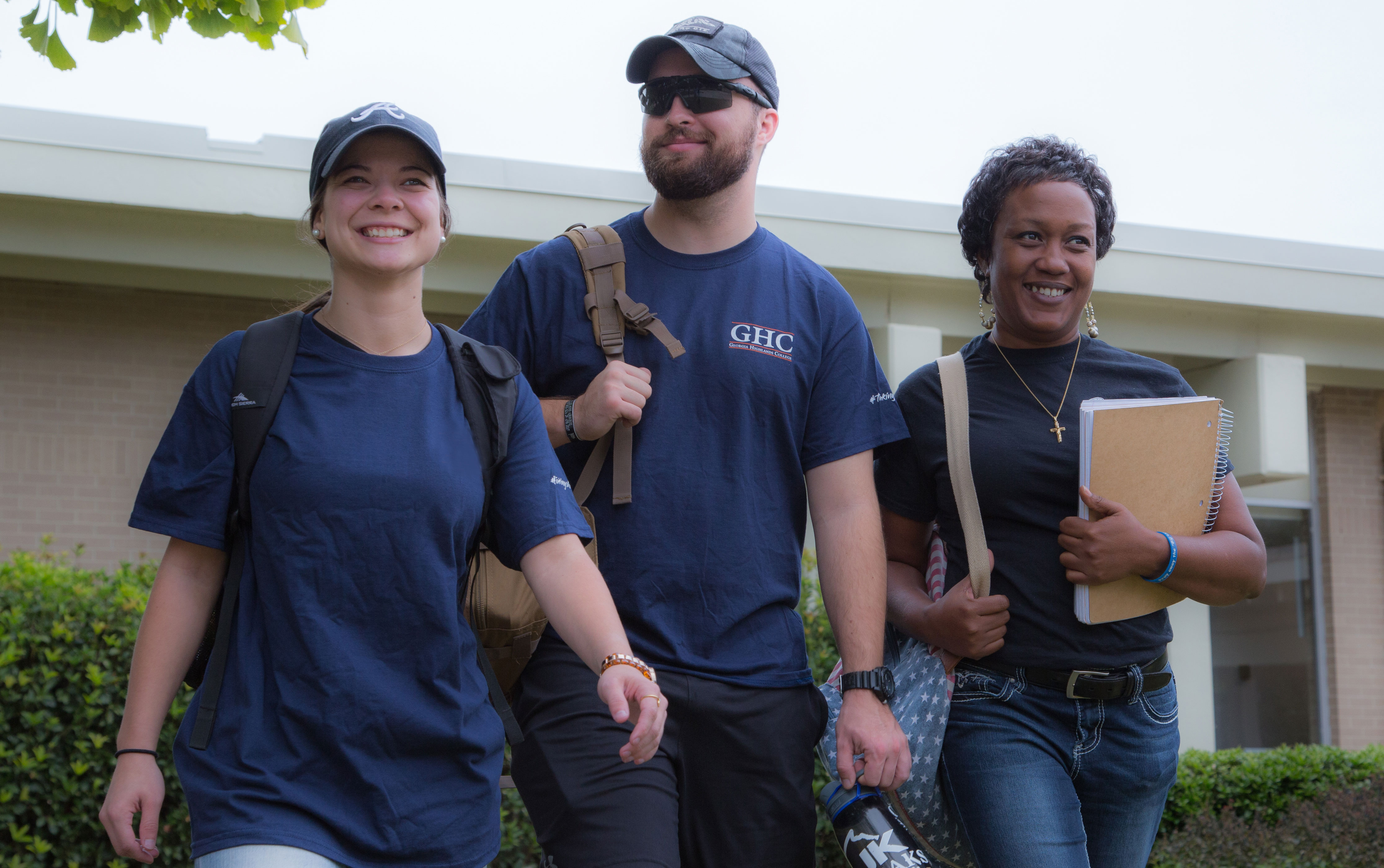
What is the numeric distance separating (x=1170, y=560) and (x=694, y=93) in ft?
5.51


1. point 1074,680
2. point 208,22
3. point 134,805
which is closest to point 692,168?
point 1074,680

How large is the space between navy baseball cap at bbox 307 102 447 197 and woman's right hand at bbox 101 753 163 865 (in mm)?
1183

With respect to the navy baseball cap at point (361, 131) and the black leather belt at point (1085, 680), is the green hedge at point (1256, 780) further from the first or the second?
the navy baseball cap at point (361, 131)

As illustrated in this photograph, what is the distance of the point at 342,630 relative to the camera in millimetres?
2295

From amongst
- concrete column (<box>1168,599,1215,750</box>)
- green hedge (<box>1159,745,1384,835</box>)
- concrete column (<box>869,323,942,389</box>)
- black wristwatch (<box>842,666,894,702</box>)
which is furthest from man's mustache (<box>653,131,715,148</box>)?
concrete column (<box>1168,599,1215,750</box>)

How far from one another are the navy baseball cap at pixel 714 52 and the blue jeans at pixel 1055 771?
5.37ft

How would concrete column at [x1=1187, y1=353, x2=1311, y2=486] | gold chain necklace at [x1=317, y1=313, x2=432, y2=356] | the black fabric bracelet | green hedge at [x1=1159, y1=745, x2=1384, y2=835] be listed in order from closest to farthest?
1. gold chain necklace at [x1=317, y1=313, x2=432, y2=356]
2. the black fabric bracelet
3. green hedge at [x1=1159, y1=745, x2=1384, y2=835]
4. concrete column at [x1=1187, y1=353, x2=1311, y2=486]

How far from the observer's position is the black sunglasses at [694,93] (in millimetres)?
3133

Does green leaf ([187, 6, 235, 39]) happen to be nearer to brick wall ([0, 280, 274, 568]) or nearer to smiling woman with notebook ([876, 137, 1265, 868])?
smiling woman with notebook ([876, 137, 1265, 868])

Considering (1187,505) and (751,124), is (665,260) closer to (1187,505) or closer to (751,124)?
(751,124)

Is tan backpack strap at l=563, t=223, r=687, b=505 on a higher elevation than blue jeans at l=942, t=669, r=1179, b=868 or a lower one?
higher

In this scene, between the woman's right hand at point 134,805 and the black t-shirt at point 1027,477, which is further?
the black t-shirt at point 1027,477

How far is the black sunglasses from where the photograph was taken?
313 cm

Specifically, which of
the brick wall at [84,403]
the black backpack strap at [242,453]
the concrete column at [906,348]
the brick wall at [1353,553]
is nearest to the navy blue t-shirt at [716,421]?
the black backpack strap at [242,453]
